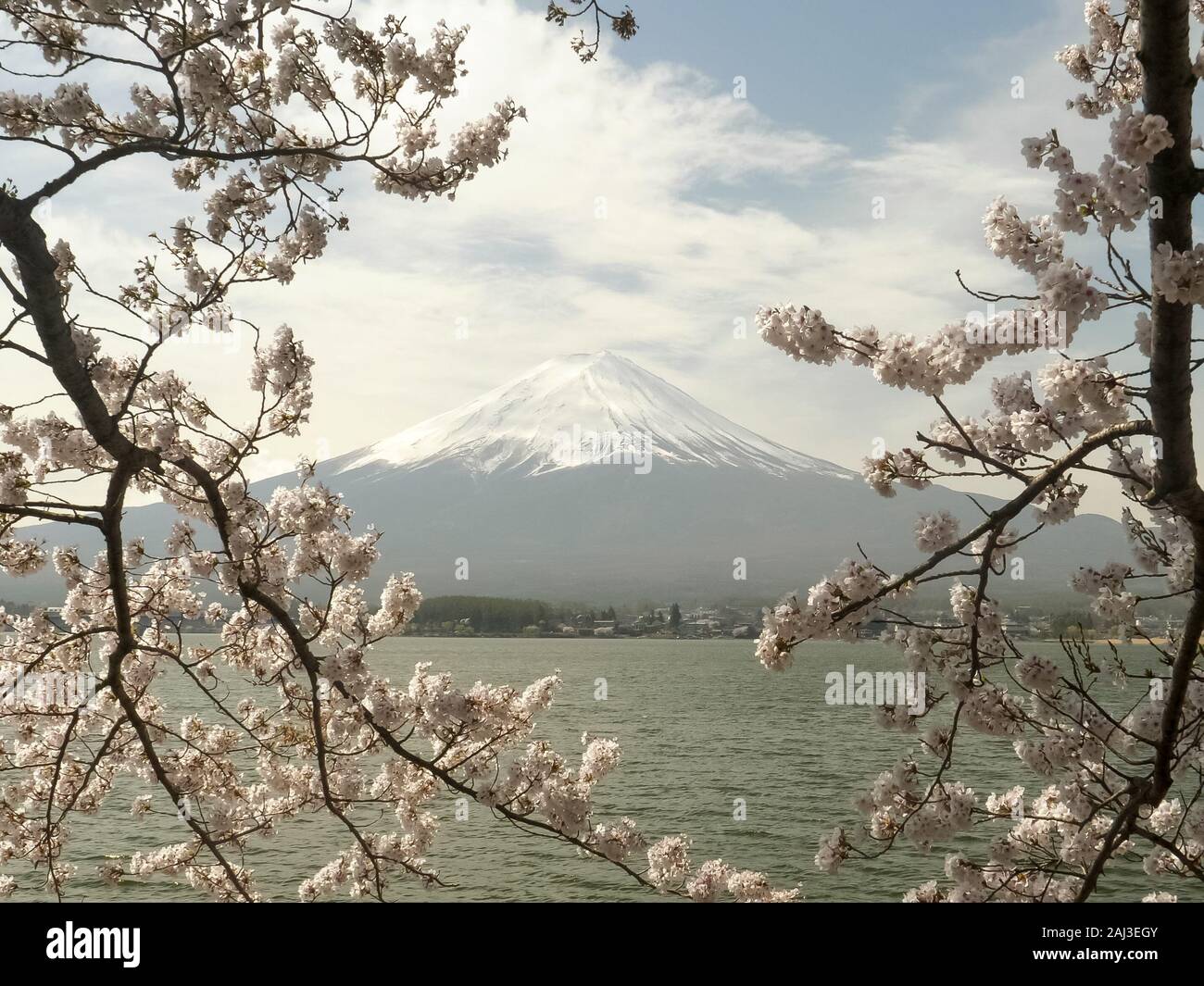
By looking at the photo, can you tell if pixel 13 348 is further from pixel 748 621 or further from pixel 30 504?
pixel 748 621

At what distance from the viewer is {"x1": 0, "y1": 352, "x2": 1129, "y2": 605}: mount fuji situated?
502 ft

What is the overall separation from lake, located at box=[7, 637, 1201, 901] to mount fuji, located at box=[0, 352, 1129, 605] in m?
94.1

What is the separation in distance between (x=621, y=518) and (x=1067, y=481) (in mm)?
165646

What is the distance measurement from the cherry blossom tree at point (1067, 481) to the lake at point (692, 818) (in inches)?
22.6

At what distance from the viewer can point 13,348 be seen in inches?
141

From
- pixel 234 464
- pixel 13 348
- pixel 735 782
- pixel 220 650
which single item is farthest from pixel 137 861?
pixel 735 782

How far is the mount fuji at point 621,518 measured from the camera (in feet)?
502

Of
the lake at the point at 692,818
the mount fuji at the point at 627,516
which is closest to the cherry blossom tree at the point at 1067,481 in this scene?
the lake at the point at 692,818

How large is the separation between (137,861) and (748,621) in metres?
134

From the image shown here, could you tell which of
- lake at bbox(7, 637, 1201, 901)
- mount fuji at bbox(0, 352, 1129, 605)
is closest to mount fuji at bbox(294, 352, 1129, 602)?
mount fuji at bbox(0, 352, 1129, 605)

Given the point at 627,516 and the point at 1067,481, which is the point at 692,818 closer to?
the point at 1067,481

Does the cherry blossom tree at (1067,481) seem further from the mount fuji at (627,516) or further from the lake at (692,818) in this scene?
the mount fuji at (627,516)
